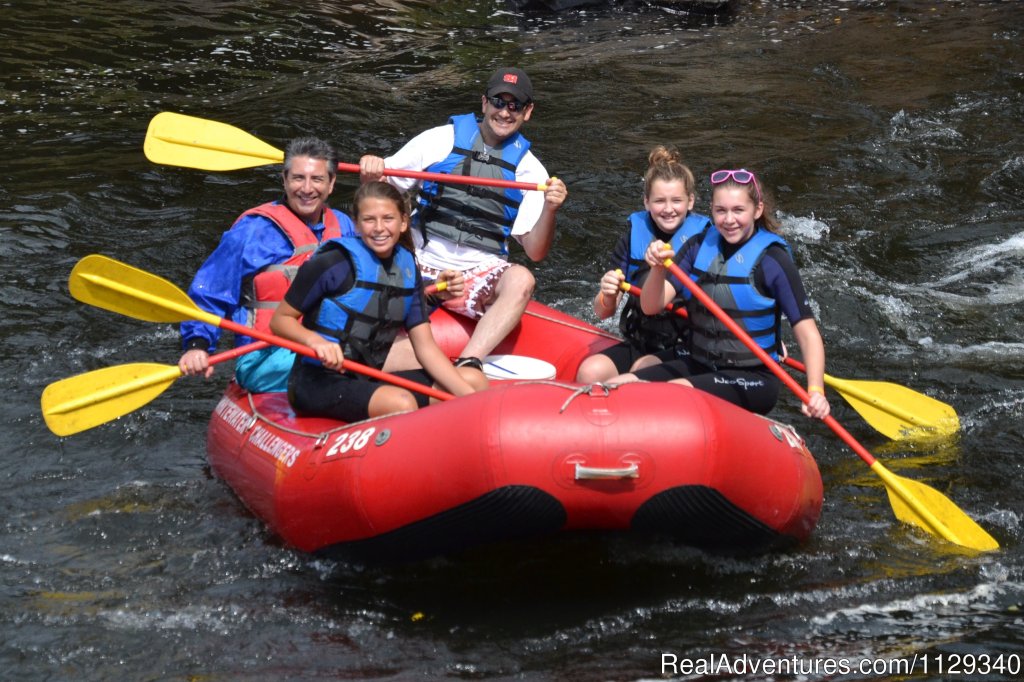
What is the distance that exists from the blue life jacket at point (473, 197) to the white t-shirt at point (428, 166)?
0.08 feet

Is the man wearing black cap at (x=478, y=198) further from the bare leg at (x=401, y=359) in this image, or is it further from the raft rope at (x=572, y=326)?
the bare leg at (x=401, y=359)

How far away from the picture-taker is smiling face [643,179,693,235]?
4.53 meters

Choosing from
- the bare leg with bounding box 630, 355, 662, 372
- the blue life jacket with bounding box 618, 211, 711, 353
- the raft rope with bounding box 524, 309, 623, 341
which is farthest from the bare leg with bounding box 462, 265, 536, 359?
the bare leg with bounding box 630, 355, 662, 372

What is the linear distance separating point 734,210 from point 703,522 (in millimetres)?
1139

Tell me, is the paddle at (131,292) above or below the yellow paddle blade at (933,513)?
above

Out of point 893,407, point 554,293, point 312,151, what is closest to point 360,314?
point 312,151

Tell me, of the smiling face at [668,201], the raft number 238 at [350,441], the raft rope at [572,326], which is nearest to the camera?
the raft number 238 at [350,441]

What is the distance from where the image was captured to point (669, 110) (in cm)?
965

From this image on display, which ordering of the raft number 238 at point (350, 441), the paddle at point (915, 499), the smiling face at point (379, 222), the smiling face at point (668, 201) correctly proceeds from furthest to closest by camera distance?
the smiling face at point (668, 201) → the paddle at point (915, 499) → the smiling face at point (379, 222) → the raft number 238 at point (350, 441)

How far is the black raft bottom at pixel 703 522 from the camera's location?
3.50 m

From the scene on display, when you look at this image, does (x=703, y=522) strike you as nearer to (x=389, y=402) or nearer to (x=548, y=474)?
(x=548, y=474)

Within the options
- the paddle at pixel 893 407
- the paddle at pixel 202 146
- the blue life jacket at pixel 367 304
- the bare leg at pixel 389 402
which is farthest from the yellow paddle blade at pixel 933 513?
the paddle at pixel 202 146

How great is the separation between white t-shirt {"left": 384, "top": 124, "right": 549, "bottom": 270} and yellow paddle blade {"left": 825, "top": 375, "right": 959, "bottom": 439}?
1.46 meters

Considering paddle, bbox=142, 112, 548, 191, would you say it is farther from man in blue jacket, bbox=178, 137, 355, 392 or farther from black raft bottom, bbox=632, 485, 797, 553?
black raft bottom, bbox=632, 485, 797, 553
